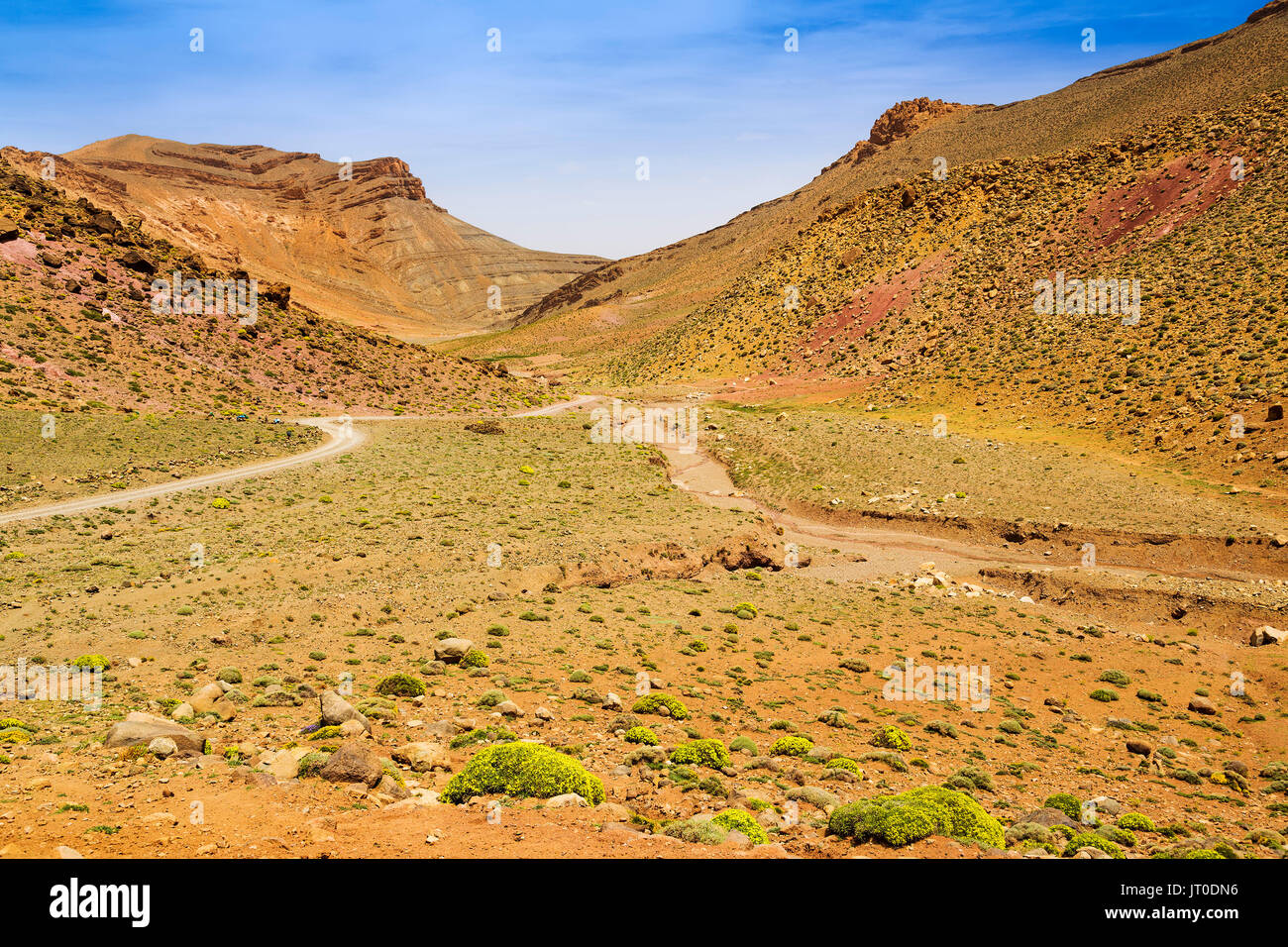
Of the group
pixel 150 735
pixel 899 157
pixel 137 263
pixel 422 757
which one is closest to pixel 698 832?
pixel 422 757

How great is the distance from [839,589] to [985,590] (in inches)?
244

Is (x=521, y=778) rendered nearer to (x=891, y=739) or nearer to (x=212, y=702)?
(x=212, y=702)

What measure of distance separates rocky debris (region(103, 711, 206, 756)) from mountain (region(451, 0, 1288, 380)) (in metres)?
70.7

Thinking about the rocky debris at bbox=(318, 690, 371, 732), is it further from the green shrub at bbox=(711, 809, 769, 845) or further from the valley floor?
the green shrub at bbox=(711, 809, 769, 845)

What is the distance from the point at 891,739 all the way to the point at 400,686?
1090 cm

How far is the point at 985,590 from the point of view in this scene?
28922 millimetres

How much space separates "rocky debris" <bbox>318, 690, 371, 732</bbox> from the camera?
495 inches

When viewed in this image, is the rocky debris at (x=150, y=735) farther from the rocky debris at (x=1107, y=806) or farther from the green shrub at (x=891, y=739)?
the rocky debris at (x=1107, y=806)

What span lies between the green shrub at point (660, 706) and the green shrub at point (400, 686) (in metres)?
4.72

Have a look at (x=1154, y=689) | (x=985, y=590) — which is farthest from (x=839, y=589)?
(x=1154, y=689)

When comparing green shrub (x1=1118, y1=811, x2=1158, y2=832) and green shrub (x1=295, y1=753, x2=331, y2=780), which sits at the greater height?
green shrub (x1=295, y1=753, x2=331, y2=780)

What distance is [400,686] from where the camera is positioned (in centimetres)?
1506
